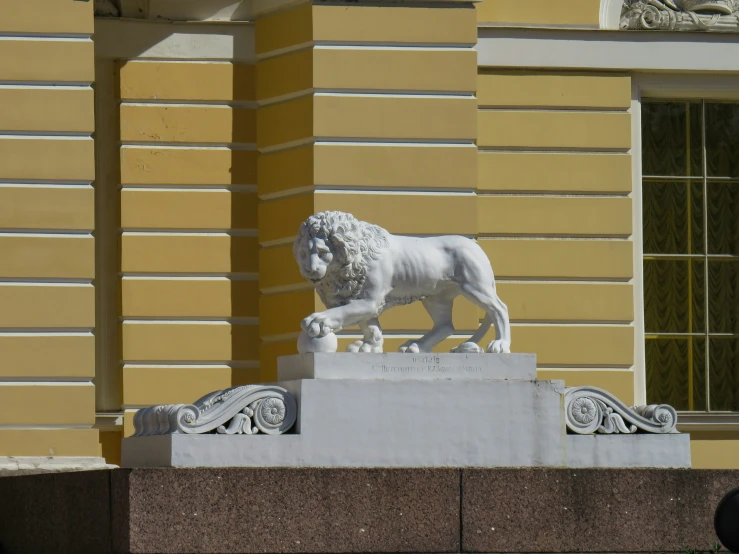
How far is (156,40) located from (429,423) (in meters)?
6.46

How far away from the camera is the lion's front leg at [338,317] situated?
428 inches

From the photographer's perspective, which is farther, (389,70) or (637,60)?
(637,60)

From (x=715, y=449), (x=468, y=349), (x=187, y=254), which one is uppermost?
(x=187, y=254)

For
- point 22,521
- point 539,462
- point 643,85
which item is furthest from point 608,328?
point 22,521

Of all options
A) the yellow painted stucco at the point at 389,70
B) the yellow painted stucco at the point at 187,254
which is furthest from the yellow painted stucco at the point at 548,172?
the yellow painted stucco at the point at 187,254

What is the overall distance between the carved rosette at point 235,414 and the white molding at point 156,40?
237 inches

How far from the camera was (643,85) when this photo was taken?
16469 mm

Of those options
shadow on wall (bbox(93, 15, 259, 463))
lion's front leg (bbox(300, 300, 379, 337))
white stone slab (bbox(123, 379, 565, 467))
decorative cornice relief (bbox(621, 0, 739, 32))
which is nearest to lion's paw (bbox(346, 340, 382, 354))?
lion's front leg (bbox(300, 300, 379, 337))

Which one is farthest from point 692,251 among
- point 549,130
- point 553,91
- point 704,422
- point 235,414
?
point 235,414

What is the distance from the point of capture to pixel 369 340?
11.1 m

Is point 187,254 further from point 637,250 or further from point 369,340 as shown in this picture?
point 369,340

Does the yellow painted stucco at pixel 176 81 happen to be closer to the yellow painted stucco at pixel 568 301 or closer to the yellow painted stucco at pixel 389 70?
the yellow painted stucco at pixel 389 70

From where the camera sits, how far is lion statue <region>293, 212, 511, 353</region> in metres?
10.9

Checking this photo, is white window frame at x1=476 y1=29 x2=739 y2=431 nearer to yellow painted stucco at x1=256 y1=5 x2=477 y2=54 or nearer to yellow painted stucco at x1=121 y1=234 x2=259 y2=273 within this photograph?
yellow painted stucco at x1=256 y1=5 x2=477 y2=54
